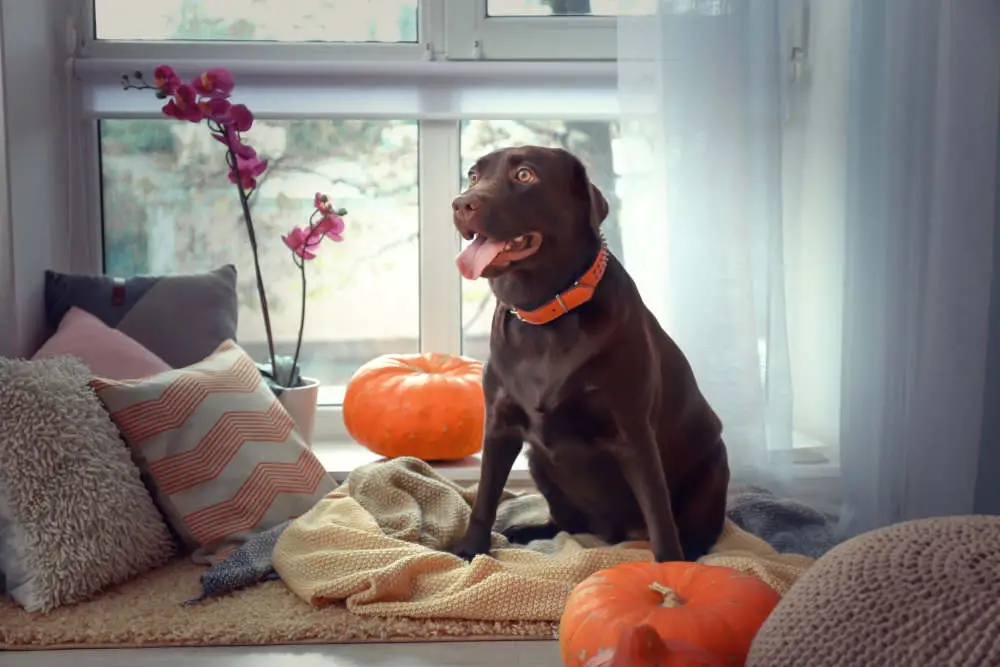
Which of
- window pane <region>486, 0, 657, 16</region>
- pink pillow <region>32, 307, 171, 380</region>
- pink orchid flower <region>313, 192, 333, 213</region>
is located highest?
window pane <region>486, 0, 657, 16</region>

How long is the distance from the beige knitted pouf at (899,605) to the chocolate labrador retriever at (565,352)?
0.48 metres

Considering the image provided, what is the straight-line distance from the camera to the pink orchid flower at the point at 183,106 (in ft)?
6.86

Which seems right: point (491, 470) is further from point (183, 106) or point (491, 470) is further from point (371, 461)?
point (183, 106)

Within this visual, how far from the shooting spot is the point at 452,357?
2355 millimetres

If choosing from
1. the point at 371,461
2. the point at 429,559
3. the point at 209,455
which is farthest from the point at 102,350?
the point at 429,559

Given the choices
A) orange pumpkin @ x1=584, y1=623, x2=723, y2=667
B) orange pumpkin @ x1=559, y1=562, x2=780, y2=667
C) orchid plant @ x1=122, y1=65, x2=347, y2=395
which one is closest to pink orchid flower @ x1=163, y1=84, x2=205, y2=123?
orchid plant @ x1=122, y1=65, x2=347, y2=395

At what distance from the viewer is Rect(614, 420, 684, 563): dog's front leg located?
5.11ft

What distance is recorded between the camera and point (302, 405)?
7.23 feet

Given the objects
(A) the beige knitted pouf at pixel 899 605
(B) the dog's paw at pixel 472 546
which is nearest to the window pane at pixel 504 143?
(B) the dog's paw at pixel 472 546

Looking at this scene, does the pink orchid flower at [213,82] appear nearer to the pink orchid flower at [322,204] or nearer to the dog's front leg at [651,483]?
the pink orchid flower at [322,204]

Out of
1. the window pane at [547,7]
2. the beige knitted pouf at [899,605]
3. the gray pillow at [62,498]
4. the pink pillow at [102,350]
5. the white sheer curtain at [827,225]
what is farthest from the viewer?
the window pane at [547,7]

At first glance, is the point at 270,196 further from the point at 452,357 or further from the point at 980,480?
the point at 980,480

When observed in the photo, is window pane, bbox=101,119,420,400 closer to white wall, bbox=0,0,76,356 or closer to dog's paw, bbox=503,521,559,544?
white wall, bbox=0,0,76,356

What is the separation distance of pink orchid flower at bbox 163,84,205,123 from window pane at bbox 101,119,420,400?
0.43 meters
